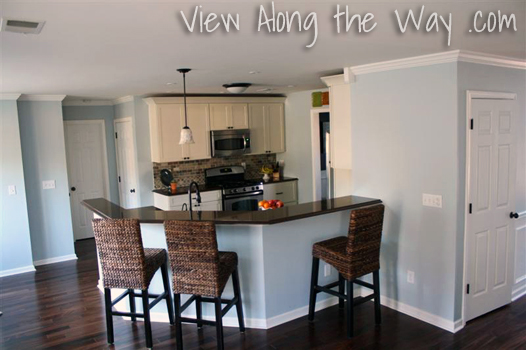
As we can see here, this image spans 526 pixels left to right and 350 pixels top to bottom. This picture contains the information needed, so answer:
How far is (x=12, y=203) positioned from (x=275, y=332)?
12.6 feet

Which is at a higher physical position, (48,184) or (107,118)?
(107,118)

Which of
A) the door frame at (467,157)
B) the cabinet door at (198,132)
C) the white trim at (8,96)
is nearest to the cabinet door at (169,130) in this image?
the cabinet door at (198,132)

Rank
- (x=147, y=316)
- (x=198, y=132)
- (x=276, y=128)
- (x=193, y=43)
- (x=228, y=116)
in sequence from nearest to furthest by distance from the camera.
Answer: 1. (x=193, y=43)
2. (x=147, y=316)
3. (x=198, y=132)
4. (x=228, y=116)
5. (x=276, y=128)

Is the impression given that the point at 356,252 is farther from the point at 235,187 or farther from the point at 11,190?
the point at 11,190

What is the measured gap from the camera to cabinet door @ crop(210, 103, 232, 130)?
6.35 metres

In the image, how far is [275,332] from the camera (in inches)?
138

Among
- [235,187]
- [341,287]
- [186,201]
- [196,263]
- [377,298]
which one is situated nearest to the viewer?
[196,263]

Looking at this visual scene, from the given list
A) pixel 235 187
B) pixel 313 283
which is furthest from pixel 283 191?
pixel 313 283

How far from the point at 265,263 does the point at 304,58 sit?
1746 mm

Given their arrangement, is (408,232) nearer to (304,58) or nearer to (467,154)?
(467,154)

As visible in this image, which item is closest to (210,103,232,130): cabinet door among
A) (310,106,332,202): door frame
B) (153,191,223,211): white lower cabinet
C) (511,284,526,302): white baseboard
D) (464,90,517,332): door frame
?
(153,191,223,211): white lower cabinet

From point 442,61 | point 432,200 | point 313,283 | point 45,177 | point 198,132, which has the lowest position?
point 313,283

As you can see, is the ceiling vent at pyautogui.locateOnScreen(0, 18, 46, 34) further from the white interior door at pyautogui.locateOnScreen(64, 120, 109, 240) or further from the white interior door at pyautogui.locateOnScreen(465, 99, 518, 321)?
the white interior door at pyautogui.locateOnScreen(64, 120, 109, 240)

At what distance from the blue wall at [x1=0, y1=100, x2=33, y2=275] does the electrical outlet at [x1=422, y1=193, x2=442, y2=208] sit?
4773 mm
